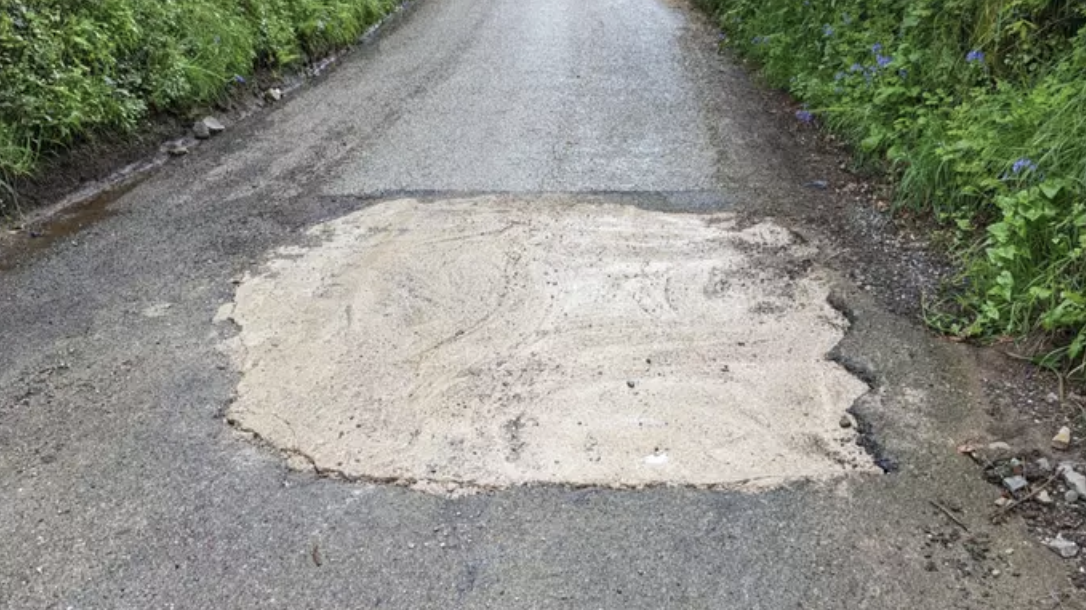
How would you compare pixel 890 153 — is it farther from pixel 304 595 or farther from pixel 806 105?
pixel 304 595

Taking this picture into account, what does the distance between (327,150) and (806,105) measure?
3.54 meters

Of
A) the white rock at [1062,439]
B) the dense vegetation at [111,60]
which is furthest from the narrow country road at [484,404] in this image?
the dense vegetation at [111,60]

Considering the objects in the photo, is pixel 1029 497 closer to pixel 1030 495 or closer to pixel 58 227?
pixel 1030 495

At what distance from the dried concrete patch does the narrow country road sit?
0.04ft

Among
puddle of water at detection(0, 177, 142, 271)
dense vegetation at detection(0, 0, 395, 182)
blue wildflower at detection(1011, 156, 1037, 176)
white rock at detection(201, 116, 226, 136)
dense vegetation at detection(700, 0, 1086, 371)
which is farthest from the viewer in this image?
white rock at detection(201, 116, 226, 136)

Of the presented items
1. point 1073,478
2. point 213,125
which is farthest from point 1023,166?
point 213,125

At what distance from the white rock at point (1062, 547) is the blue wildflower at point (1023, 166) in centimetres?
182

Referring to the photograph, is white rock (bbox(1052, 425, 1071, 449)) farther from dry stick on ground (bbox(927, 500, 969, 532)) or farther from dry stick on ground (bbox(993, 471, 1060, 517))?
dry stick on ground (bbox(927, 500, 969, 532))

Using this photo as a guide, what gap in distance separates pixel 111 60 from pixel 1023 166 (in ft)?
17.9

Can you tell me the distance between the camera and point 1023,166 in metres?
3.43

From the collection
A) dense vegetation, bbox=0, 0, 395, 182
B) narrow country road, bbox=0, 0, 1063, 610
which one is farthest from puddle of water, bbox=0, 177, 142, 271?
dense vegetation, bbox=0, 0, 395, 182

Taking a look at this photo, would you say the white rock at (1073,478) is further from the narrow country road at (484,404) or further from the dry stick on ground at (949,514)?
the dry stick on ground at (949,514)

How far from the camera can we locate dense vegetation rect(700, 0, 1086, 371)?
3.08 meters

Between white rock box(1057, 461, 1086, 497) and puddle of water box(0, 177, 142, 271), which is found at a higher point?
white rock box(1057, 461, 1086, 497)
